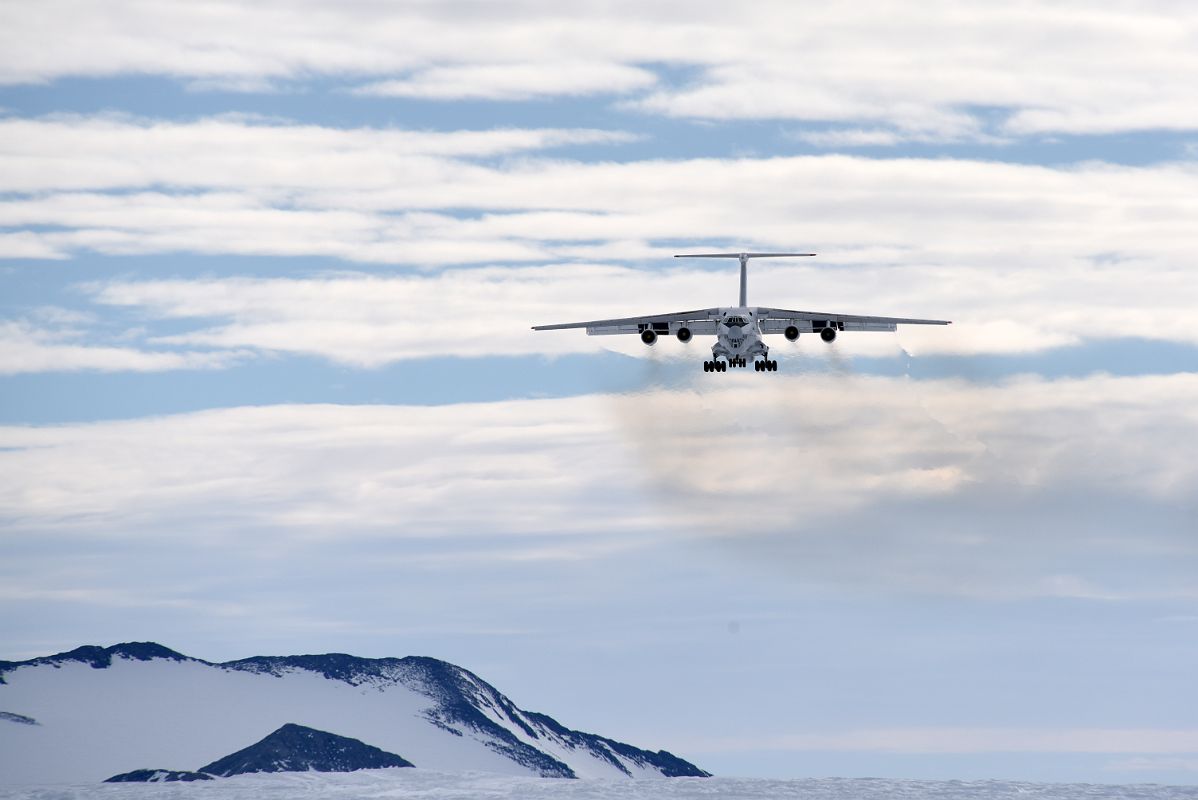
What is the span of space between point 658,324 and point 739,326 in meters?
9.40

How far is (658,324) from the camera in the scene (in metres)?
170

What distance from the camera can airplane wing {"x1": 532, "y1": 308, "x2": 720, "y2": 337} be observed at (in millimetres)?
168125

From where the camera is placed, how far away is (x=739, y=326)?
164 metres

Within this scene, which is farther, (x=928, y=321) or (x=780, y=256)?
(x=780, y=256)

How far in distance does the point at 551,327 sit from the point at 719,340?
49.8 feet

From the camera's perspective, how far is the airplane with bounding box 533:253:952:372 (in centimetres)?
16450

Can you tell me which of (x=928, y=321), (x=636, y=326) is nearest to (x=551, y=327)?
(x=636, y=326)

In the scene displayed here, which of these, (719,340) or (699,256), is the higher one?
(699,256)

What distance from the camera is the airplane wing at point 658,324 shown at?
16812 cm

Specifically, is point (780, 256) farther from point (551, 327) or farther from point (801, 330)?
point (551, 327)

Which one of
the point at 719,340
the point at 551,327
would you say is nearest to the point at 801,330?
the point at 719,340

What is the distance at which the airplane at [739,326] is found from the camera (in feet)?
540

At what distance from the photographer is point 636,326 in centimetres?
17062

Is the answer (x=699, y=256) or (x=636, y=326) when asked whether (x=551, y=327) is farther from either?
(x=699, y=256)
